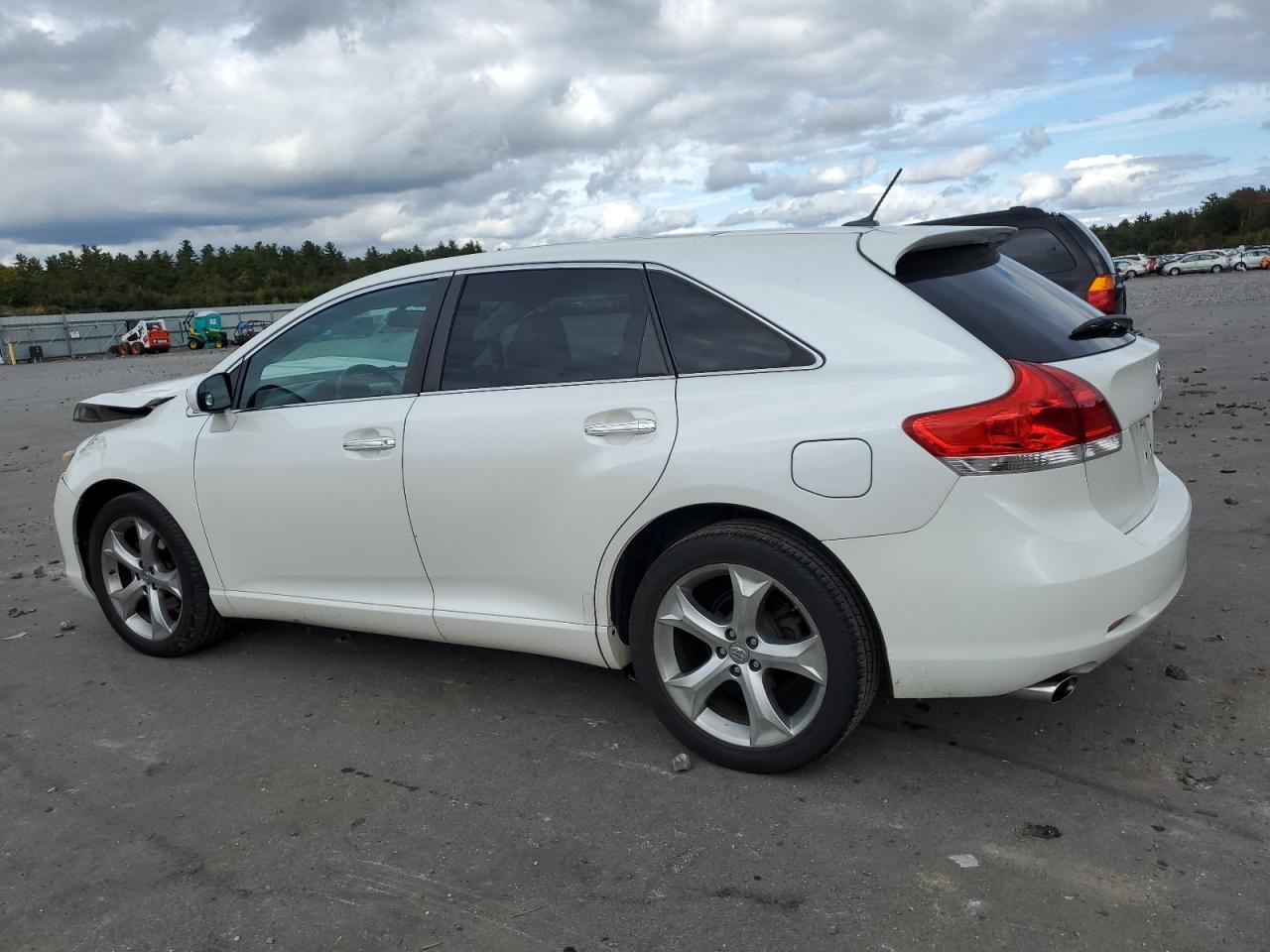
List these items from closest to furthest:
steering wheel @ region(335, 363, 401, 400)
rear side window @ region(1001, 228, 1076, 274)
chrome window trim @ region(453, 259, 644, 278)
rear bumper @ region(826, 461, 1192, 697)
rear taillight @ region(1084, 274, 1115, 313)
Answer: rear bumper @ region(826, 461, 1192, 697) < chrome window trim @ region(453, 259, 644, 278) < steering wheel @ region(335, 363, 401, 400) < rear taillight @ region(1084, 274, 1115, 313) < rear side window @ region(1001, 228, 1076, 274)

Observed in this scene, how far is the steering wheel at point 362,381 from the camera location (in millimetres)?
4047

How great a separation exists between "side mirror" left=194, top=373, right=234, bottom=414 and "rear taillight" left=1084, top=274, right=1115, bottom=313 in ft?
20.9

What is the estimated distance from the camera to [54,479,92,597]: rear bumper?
4996mm

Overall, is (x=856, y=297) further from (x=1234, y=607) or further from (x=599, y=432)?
(x=1234, y=607)

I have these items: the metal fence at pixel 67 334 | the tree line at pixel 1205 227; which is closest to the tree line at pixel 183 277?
the metal fence at pixel 67 334

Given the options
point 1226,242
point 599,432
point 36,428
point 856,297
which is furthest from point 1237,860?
point 1226,242

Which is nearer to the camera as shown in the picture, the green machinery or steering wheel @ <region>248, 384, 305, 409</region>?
steering wheel @ <region>248, 384, 305, 409</region>

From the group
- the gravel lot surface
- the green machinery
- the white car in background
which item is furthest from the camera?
the white car in background

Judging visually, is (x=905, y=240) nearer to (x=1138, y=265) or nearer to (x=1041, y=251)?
(x=1041, y=251)

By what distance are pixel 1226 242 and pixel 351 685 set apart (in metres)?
111

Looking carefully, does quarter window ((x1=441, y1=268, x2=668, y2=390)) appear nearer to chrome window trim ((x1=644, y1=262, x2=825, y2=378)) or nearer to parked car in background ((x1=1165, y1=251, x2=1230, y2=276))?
chrome window trim ((x1=644, y1=262, x2=825, y2=378))

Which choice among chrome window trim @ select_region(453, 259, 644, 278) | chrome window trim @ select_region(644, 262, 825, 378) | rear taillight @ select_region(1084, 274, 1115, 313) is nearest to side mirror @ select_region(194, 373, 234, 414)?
chrome window trim @ select_region(453, 259, 644, 278)

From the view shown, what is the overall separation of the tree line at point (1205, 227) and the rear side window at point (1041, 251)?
102119mm

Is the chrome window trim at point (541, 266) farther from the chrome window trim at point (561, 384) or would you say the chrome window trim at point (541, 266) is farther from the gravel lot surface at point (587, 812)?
the gravel lot surface at point (587, 812)
